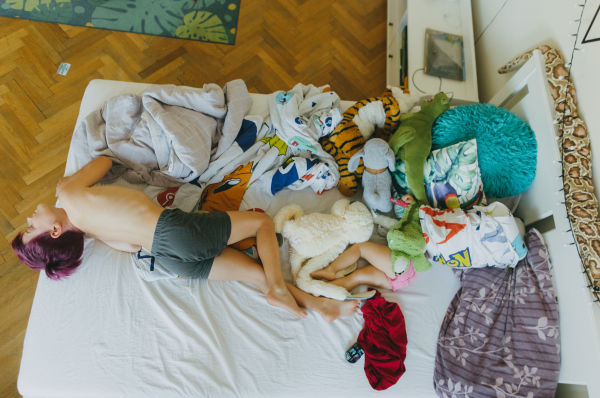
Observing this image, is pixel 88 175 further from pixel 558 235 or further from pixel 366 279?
pixel 558 235

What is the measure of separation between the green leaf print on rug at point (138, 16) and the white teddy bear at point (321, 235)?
5.03 feet

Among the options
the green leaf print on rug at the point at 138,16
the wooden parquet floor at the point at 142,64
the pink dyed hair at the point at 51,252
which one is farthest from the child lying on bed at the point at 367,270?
the green leaf print on rug at the point at 138,16

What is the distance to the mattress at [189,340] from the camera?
114 centimetres

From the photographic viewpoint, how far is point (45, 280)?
1262mm

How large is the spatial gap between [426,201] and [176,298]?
3.45 ft

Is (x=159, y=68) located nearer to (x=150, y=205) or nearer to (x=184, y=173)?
(x=184, y=173)

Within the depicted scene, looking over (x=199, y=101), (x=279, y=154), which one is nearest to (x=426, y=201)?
(x=279, y=154)

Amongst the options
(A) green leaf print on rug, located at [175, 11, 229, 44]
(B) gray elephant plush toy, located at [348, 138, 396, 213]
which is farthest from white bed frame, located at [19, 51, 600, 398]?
(A) green leaf print on rug, located at [175, 11, 229, 44]

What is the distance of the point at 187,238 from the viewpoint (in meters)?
1.16

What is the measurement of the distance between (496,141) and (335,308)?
0.86 metres

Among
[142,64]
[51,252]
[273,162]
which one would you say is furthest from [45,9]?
[273,162]

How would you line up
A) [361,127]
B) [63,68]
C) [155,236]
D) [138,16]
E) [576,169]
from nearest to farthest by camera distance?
[576,169] → [155,236] → [361,127] → [63,68] → [138,16]

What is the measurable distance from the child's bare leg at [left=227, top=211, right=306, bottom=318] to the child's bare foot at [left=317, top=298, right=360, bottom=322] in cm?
8

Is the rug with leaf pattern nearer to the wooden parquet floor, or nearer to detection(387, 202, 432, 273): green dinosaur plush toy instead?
the wooden parquet floor
